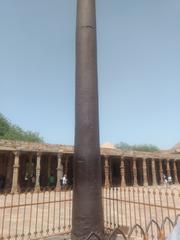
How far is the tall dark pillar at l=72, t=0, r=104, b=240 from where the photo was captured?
3936 millimetres

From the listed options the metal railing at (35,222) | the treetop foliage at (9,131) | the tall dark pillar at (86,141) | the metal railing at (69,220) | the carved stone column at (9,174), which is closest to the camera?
the tall dark pillar at (86,141)

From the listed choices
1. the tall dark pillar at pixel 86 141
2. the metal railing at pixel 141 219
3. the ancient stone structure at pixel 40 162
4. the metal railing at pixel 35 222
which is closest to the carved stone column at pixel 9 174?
the ancient stone structure at pixel 40 162

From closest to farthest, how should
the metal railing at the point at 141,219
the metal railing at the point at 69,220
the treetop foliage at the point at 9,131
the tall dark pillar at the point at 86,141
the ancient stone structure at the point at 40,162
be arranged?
1. the metal railing at the point at 141,219
2. the tall dark pillar at the point at 86,141
3. the metal railing at the point at 69,220
4. the ancient stone structure at the point at 40,162
5. the treetop foliage at the point at 9,131

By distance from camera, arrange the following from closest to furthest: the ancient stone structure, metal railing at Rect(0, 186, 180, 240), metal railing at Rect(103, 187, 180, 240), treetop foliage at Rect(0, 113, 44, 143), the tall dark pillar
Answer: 1. metal railing at Rect(103, 187, 180, 240)
2. the tall dark pillar
3. metal railing at Rect(0, 186, 180, 240)
4. the ancient stone structure
5. treetop foliage at Rect(0, 113, 44, 143)

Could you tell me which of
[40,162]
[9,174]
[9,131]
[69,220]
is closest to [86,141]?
[69,220]

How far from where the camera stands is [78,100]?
14.6ft

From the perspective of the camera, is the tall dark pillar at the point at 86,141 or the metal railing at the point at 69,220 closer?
the tall dark pillar at the point at 86,141

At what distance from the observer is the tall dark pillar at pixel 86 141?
A: 12.9ft

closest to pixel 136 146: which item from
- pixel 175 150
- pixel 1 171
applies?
pixel 175 150

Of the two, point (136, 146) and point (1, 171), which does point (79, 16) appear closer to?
point (1, 171)

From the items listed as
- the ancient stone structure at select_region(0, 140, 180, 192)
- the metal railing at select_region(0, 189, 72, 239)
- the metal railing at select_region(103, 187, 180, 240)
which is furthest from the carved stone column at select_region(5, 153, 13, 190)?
the metal railing at select_region(103, 187, 180, 240)

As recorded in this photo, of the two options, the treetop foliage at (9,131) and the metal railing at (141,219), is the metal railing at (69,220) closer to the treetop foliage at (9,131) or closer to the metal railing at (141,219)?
the metal railing at (141,219)

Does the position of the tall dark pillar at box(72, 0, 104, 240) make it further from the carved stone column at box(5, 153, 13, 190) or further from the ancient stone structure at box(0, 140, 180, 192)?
the carved stone column at box(5, 153, 13, 190)

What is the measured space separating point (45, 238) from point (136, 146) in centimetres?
6857
